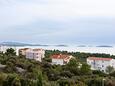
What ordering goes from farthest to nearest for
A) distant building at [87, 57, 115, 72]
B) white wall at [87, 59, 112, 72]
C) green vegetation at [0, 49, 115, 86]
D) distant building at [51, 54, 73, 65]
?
distant building at [87, 57, 115, 72] → white wall at [87, 59, 112, 72] → distant building at [51, 54, 73, 65] → green vegetation at [0, 49, 115, 86]

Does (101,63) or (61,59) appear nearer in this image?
(61,59)

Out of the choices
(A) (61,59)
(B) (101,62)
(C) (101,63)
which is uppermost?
(A) (61,59)

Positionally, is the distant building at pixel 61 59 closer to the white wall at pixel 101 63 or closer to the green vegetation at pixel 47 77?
the white wall at pixel 101 63

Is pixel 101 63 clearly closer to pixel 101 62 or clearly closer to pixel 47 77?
pixel 101 62

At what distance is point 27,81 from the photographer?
19.4 metres

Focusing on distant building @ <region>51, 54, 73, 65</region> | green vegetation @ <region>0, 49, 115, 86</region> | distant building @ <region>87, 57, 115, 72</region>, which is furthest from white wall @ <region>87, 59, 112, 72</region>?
green vegetation @ <region>0, 49, 115, 86</region>

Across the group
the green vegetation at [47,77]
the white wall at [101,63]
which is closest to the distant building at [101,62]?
the white wall at [101,63]

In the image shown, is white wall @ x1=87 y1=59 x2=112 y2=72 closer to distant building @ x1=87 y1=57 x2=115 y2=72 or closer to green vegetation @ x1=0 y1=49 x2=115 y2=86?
distant building @ x1=87 y1=57 x2=115 y2=72

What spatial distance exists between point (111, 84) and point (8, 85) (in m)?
7.52

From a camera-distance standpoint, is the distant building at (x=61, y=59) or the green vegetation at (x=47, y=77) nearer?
the green vegetation at (x=47, y=77)

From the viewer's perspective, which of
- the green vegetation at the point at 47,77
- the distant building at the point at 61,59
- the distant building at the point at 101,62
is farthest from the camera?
the distant building at the point at 101,62

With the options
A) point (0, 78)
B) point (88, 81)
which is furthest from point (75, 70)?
point (0, 78)

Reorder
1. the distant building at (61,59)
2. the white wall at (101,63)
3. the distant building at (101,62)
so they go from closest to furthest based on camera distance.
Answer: the distant building at (61,59), the white wall at (101,63), the distant building at (101,62)

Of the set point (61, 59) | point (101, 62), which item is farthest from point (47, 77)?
point (101, 62)
